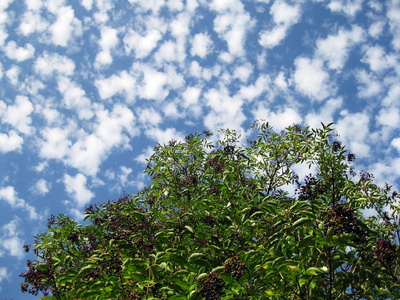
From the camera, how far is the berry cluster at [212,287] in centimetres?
555

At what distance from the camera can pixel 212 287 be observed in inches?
218

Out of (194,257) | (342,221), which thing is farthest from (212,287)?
(342,221)

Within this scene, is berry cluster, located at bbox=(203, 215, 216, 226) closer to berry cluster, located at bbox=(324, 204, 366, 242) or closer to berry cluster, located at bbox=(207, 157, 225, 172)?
berry cluster, located at bbox=(324, 204, 366, 242)

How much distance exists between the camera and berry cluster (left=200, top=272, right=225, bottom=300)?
5547mm

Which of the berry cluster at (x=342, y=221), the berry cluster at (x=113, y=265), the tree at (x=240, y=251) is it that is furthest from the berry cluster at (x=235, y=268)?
the berry cluster at (x=113, y=265)

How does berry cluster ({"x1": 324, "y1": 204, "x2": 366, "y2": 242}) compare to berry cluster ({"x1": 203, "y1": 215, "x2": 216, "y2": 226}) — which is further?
berry cluster ({"x1": 203, "y1": 215, "x2": 216, "y2": 226})

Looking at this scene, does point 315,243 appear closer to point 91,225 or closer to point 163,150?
point 91,225

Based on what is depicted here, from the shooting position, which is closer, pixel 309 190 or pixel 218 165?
pixel 309 190

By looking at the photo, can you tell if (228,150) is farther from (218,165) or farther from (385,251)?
(385,251)

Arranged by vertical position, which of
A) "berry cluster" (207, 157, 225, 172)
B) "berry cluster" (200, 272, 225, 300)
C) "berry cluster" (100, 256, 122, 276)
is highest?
"berry cluster" (207, 157, 225, 172)

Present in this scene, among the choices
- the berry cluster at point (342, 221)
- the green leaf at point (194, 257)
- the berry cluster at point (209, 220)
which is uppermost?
the berry cluster at point (209, 220)

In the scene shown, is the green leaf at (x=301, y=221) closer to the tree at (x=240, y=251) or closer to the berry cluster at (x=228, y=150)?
the tree at (x=240, y=251)

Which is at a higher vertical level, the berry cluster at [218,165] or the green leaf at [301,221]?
the berry cluster at [218,165]

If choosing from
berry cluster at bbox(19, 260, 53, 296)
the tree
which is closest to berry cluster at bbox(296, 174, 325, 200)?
the tree
